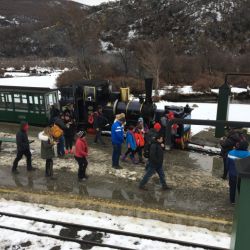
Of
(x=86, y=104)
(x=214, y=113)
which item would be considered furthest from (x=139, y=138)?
(x=214, y=113)

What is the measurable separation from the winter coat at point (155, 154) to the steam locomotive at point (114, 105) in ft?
13.9

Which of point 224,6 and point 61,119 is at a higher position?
point 224,6

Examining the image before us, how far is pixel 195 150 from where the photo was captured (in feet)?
44.5

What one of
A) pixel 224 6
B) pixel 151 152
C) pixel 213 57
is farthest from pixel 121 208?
pixel 224 6

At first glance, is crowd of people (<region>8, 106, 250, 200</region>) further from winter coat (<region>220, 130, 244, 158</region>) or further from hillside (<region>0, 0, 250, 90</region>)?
hillside (<region>0, 0, 250, 90</region>)

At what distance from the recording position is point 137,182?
32.5 ft

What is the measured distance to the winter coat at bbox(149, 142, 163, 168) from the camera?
8.72 metres

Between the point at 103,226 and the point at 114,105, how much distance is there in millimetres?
7064

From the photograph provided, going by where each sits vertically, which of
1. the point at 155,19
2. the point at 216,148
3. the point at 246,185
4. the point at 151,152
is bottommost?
the point at 216,148

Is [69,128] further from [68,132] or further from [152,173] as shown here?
[152,173]

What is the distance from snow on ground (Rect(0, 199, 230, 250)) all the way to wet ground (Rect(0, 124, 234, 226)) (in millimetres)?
596

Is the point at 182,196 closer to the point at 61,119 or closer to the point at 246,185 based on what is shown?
the point at 61,119

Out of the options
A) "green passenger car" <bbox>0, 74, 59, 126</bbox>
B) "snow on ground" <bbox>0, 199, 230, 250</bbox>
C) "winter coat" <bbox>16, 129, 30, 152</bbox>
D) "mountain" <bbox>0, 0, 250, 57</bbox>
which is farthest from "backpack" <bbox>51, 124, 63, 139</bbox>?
"mountain" <bbox>0, 0, 250, 57</bbox>

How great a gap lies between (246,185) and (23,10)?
178 metres
